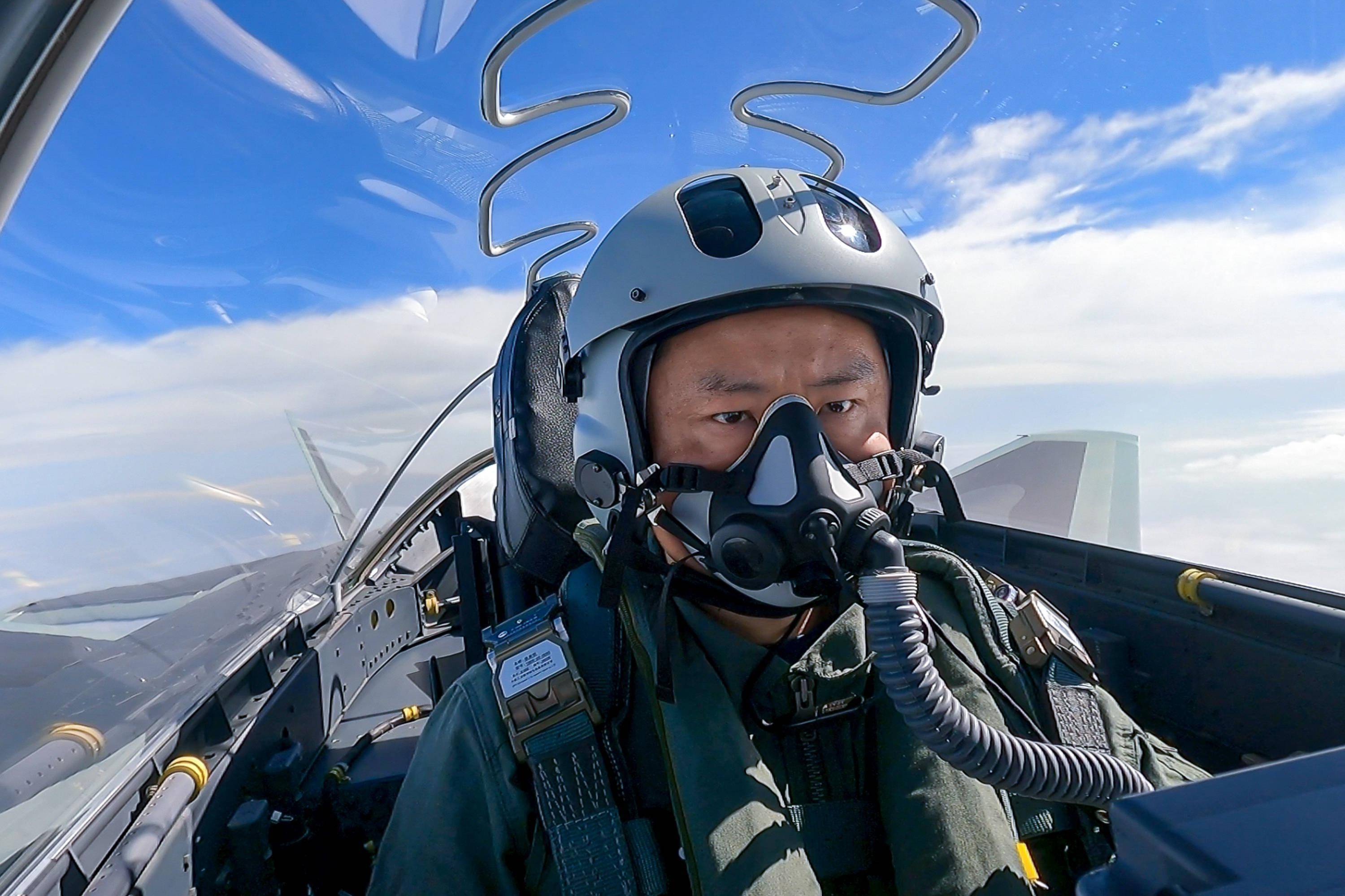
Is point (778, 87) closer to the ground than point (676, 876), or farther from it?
farther from it

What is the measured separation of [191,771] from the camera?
131cm

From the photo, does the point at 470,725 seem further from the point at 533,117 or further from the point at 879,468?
the point at 533,117

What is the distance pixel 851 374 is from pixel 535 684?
0.70 m

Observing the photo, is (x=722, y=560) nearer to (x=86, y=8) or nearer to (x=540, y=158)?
(x=86, y=8)

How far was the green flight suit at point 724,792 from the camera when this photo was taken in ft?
2.96

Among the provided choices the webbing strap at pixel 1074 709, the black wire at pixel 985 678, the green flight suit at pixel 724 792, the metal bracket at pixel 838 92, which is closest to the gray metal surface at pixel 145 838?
the green flight suit at pixel 724 792

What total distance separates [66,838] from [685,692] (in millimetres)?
899

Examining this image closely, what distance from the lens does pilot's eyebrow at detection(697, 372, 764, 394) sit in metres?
1.12

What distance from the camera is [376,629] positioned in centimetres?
264

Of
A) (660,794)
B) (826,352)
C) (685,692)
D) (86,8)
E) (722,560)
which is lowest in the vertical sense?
(660,794)

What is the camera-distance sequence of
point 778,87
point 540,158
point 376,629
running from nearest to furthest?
point 778,87
point 540,158
point 376,629

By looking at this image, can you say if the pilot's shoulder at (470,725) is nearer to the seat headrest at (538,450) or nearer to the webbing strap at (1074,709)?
the seat headrest at (538,450)

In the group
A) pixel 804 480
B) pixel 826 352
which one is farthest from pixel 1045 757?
pixel 826 352

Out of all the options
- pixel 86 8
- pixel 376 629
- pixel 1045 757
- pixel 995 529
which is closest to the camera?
pixel 86 8
